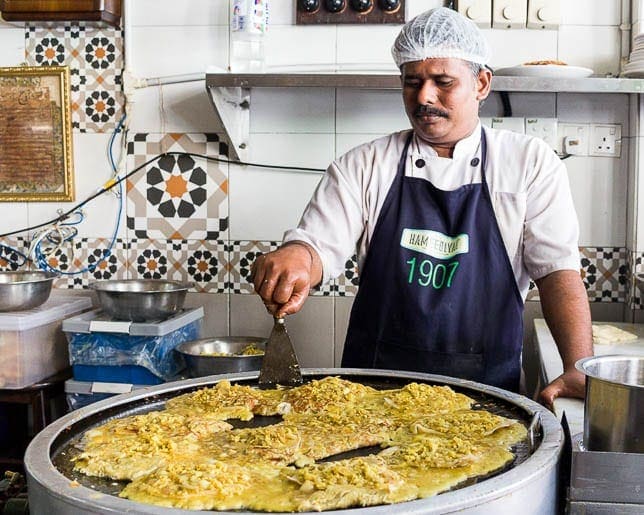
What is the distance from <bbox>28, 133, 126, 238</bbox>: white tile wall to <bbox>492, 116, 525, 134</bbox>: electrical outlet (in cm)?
184

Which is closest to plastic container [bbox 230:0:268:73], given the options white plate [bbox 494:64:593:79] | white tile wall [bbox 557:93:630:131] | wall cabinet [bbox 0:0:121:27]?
wall cabinet [bbox 0:0:121:27]

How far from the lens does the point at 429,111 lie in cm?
236

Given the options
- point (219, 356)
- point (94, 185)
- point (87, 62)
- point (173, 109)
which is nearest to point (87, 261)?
point (94, 185)

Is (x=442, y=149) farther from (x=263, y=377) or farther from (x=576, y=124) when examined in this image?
(x=576, y=124)

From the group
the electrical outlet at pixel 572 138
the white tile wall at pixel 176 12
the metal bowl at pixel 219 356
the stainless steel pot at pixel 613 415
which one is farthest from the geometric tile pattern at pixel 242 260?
the stainless steel pot at pixel 613 415

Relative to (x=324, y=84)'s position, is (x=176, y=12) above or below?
above

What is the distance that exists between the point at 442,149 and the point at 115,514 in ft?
5.51

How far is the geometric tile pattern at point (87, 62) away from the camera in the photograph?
385 centimetres

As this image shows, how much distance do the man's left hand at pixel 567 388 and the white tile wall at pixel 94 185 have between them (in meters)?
2.56

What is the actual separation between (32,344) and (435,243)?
1979 mm

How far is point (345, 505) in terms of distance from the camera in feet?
4.04

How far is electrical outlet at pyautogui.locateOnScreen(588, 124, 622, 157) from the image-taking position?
11.7 feet

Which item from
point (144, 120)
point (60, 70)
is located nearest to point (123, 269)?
point (144, 120)

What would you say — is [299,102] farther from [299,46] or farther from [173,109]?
[173,109]
